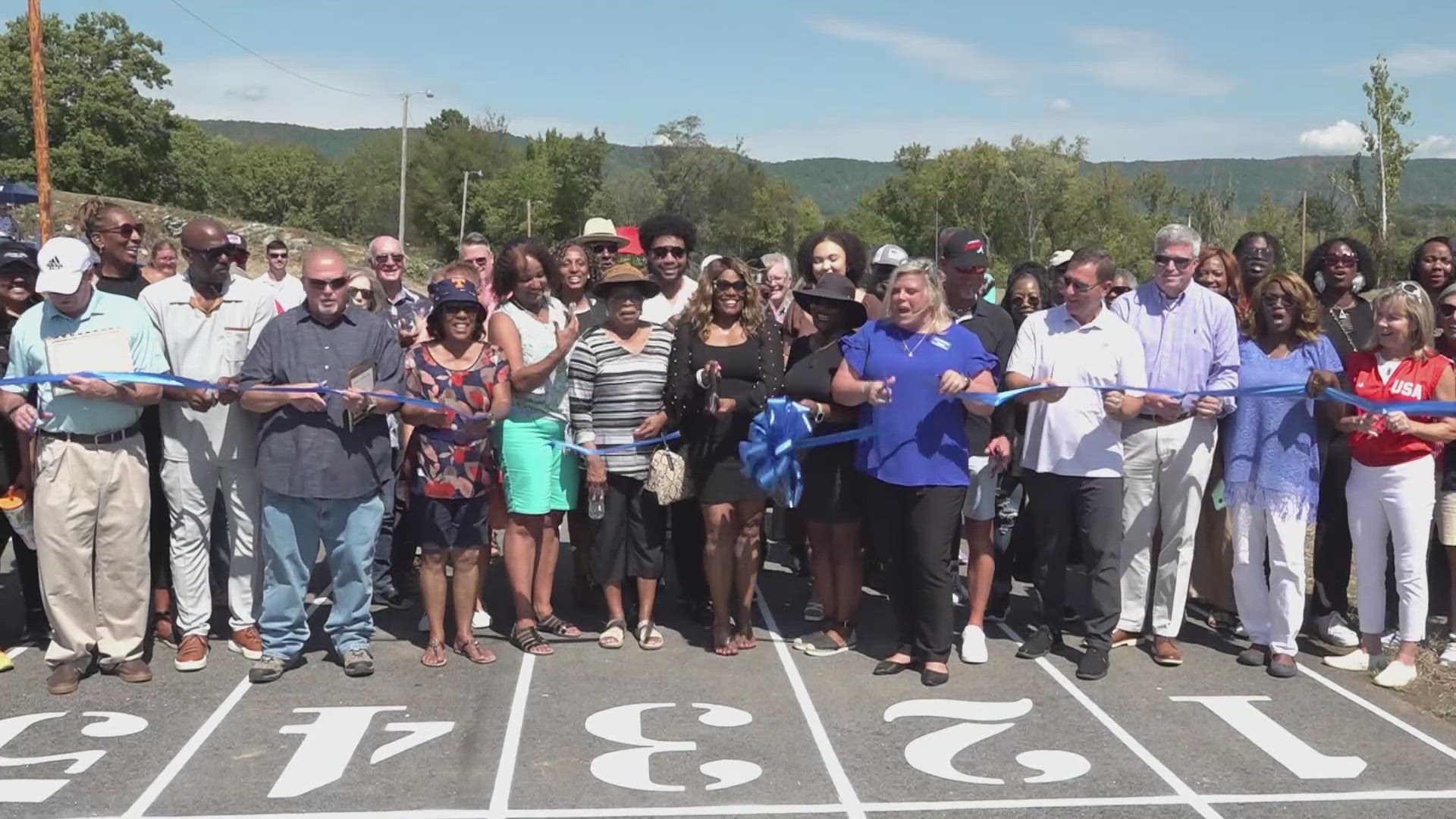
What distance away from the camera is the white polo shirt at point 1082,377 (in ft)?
21.0

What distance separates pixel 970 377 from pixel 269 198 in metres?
91.1

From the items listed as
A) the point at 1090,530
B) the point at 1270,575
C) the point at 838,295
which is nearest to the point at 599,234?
the point at 838,295

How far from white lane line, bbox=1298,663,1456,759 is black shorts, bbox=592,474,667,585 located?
3430 mm

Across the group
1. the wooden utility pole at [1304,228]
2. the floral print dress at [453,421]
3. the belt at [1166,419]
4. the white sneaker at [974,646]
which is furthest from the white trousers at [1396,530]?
the wooden utility pole at [1304,228]

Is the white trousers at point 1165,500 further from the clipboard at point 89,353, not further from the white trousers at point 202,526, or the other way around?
the clipboard at point 89,353

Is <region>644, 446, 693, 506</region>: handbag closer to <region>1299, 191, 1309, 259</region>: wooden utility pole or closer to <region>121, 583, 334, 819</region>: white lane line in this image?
<region>121, 583, 334, 819</region>: white lane line

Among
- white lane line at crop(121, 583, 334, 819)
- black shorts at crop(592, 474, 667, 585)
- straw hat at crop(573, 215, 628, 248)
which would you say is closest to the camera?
white lane line at crop(121, 583, 334, 819)

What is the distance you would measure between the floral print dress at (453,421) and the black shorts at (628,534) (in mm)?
774

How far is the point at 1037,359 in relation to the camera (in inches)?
255

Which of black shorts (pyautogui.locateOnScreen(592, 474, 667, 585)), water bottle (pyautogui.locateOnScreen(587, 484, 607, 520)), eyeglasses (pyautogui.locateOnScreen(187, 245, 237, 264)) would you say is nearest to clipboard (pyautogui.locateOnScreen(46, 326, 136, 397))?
eyeglasses (pyautogui.locateOnScreen(187, 245, 237, 264))

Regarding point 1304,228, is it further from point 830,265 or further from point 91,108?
point 91,108

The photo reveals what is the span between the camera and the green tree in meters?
60.6

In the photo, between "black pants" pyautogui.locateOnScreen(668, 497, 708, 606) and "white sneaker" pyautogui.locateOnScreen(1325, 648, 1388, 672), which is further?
"black pants" pyautogui.locateOnScreen(668, 497, 708, 606)

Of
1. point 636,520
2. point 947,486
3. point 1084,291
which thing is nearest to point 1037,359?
point 1084,291
